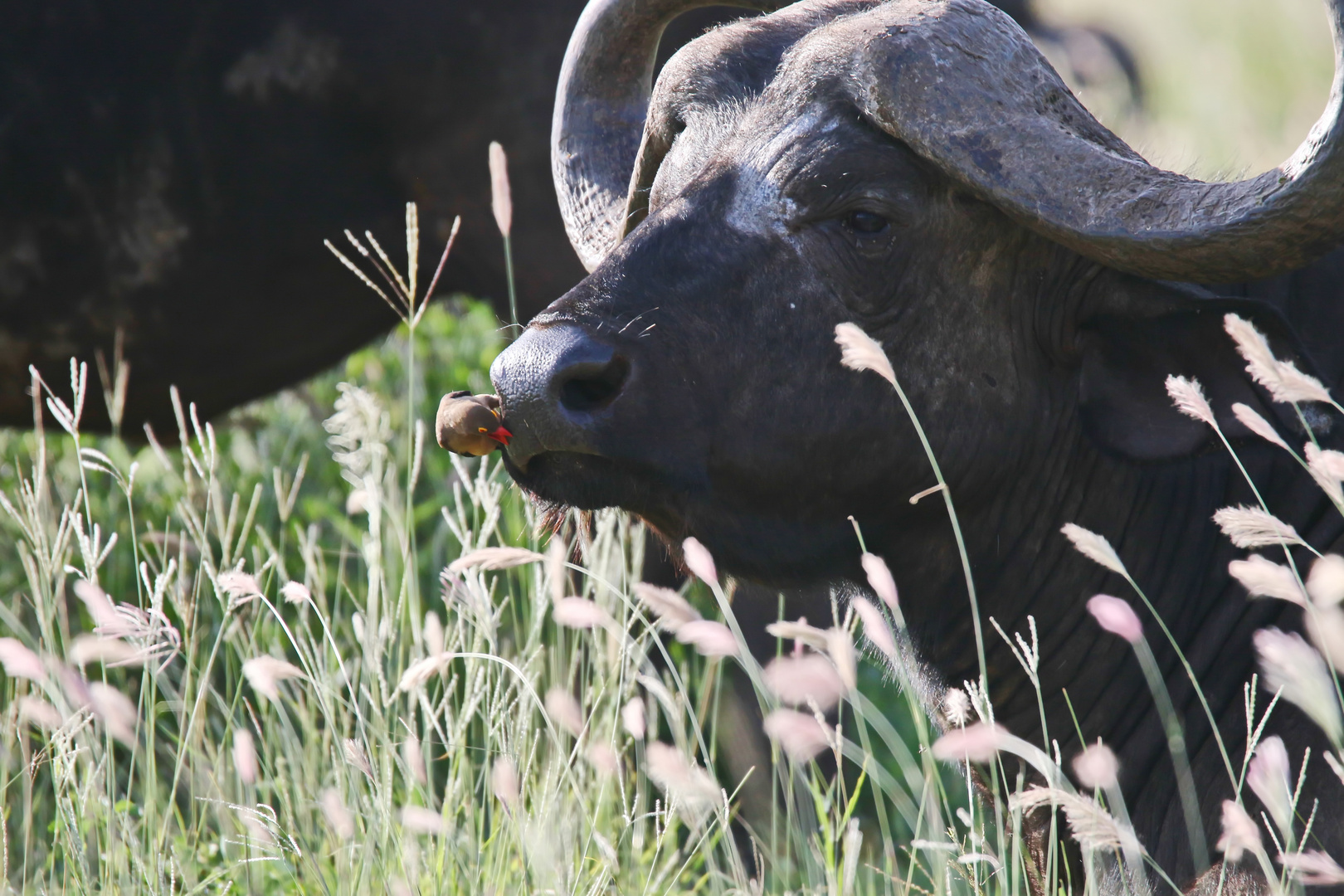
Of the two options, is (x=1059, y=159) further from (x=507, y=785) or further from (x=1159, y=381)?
(x=507, y=785)

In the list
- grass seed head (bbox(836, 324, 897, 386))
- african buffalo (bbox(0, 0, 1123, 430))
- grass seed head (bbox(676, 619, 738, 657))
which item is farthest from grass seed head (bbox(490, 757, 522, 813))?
african buffalo (bbox(0, 0, 1123, 430))

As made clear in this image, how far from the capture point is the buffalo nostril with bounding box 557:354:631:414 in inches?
99.3

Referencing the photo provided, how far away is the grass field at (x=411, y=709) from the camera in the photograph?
7.78 feet

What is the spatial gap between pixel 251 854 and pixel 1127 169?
8.00 feet

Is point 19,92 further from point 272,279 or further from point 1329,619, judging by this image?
point 1329,619

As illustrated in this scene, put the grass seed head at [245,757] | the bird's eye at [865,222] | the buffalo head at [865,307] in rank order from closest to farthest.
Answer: the grass seed head at [245,757] → the buffalo head at [865,307] → the bird's eye at [865,222]

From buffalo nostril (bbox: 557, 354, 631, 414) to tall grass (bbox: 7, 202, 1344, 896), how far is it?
296mm

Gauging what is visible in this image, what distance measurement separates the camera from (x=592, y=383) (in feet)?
8.52

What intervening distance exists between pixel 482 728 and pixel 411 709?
4.10 ft

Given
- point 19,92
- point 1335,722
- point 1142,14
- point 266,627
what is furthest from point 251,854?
point 1142,14

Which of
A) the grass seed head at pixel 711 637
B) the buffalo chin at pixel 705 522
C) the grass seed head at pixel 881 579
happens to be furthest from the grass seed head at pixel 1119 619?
the buffalo chin at pixel 705 522

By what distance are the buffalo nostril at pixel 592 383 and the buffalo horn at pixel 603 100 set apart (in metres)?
1.15

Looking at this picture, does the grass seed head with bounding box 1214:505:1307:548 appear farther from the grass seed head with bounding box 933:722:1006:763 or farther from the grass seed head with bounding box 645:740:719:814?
the grass seed head with bounding box 645:740:719:814

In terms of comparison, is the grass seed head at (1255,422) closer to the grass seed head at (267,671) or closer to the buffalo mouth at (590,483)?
the buffalo mouth at (590,483)
